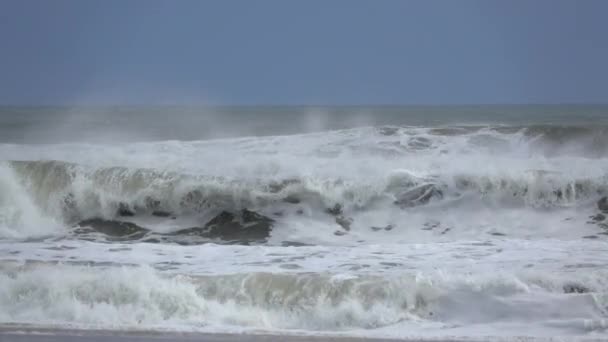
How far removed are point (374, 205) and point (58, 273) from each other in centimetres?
527

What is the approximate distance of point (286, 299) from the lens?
627cm

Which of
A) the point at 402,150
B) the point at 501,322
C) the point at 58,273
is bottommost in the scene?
the point at 501,322

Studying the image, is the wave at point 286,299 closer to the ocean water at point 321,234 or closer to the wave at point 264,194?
the ocean water at point 321,234

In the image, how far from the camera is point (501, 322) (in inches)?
223

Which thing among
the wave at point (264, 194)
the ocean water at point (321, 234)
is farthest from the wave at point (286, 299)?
the wave at point (264, 194)

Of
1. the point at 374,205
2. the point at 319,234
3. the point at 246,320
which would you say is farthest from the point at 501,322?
the point at 374,205

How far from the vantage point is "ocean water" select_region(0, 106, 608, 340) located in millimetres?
5898

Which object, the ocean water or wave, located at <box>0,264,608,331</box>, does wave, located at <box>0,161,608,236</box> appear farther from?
wave, located at <box>0,264,608,331</box>

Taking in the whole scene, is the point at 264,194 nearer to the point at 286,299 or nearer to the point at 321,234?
the point at 321,234

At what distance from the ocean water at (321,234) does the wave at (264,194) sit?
0.09 feet

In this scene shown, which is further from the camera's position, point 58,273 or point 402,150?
point 402,150

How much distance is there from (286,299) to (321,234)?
11.9 feet

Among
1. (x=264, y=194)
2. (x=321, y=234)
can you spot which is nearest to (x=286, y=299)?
(x=321, y=234)

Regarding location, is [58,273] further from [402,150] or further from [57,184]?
[402,150]
